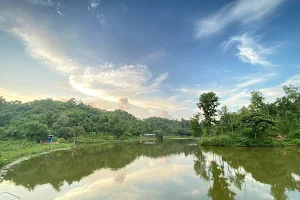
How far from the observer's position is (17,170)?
13.1m

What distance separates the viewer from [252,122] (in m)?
23.9

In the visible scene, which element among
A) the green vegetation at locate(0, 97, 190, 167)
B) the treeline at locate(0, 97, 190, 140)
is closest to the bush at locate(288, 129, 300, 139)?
the green vegetation at locate(0, 97, 190, 167)

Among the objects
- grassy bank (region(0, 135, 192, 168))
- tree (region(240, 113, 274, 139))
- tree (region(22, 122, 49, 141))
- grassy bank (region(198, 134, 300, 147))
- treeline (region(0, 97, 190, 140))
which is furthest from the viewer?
treeline (region(0, 97, 190, 140))

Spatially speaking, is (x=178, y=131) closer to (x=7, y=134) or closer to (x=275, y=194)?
(x=7, y=134)

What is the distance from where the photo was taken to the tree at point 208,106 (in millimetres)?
30156

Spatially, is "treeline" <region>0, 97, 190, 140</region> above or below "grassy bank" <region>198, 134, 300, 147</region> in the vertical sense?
above

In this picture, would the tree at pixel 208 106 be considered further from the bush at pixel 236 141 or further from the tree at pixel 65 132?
the tree at pixel 65 132

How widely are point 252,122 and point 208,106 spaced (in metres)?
7.70

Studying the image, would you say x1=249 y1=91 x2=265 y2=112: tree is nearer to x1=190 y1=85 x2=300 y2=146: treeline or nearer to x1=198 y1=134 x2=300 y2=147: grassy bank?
x1=190 y1=85 x2=300 y2=146: treeline

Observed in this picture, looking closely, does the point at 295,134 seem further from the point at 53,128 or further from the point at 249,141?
the point at 53,128

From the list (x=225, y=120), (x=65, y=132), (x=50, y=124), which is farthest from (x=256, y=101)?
(x=50, y=124)

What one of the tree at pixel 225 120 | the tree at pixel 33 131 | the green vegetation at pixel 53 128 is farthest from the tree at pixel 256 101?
the tree at pixel 33 131

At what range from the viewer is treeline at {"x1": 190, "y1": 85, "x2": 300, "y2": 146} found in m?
23.9

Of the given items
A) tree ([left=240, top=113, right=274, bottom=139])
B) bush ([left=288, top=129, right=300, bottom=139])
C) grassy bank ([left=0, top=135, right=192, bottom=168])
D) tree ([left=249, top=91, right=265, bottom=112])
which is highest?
tree ([left=249, top=91, right=265, bottom=112])
